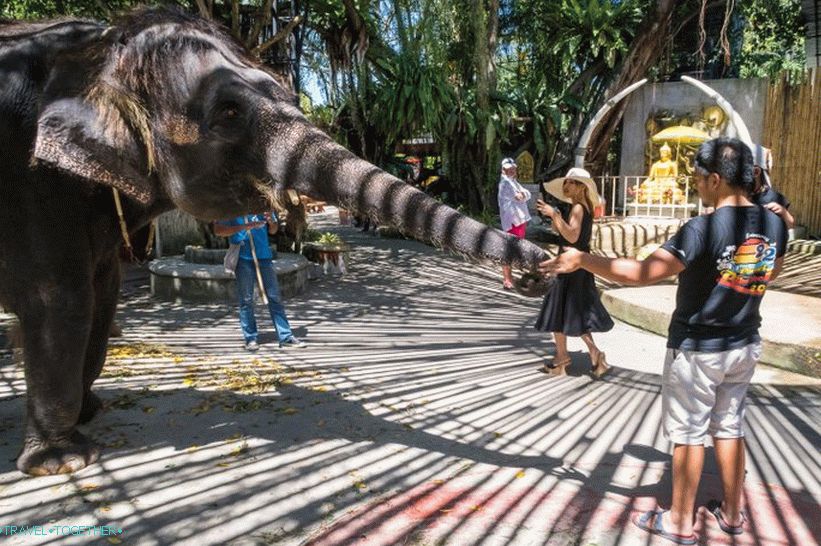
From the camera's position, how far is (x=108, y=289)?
3861mm

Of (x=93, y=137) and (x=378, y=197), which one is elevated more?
(x=93, y=137)

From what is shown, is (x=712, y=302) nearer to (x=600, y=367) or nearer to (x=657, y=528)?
(x=657, y=528)

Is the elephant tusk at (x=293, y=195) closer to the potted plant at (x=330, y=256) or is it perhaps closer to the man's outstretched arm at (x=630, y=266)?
the man's outstretched arm at (x=630, y=266)

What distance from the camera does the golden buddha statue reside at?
1384 centimetres

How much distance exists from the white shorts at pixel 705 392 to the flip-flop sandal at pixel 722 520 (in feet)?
1.39

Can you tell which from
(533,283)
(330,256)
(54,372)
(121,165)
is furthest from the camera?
(330,256)

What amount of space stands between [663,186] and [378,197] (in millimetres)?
12628

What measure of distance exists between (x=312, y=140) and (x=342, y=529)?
172 cm

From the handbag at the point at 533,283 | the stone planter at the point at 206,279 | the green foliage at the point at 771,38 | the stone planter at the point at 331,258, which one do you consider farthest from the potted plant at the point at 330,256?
the green foliage at the point at 771,38

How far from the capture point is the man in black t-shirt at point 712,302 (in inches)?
104

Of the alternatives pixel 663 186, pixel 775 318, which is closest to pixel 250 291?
pixel 775 318

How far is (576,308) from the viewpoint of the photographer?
201 inches

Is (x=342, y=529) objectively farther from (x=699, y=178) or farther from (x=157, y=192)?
(x=699, y=178)

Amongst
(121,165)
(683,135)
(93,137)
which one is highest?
(683,135)
